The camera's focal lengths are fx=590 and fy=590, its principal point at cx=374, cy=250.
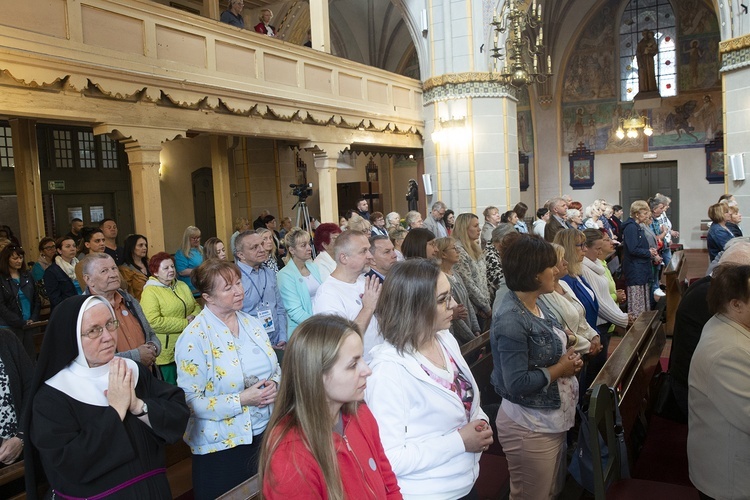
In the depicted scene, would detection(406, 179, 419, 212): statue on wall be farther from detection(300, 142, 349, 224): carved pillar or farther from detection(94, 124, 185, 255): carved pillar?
detection(94, 124, 185, 255): carved pillar

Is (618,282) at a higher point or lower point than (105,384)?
lower

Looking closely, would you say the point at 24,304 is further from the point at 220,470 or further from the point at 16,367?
the point at 220,470

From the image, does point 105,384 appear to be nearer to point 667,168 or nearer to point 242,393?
point 242,393

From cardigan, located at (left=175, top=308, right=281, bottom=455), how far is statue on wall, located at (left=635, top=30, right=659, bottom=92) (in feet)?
56.9

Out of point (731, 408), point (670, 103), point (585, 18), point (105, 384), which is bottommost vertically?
point (731, 408)

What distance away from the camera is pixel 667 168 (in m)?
17.4

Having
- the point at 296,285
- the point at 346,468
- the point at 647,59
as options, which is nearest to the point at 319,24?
the point at 296,285

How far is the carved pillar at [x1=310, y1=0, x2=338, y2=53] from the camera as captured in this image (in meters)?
10.0

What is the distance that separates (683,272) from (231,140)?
8.78 m

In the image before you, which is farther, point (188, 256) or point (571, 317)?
point (188, 256)

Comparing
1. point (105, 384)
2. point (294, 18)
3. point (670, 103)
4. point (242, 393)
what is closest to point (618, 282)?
point (242, 393)

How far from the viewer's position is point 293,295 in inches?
181

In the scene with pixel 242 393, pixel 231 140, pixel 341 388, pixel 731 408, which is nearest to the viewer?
pixel 341 388

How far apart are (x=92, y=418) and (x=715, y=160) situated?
18077mm
